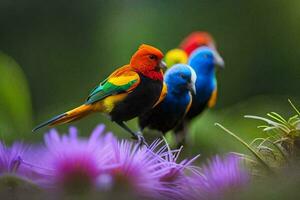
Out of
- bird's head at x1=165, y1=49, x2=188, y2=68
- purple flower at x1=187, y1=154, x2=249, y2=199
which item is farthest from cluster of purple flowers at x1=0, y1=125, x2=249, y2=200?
bird's head at x1=165, y1=49, x2=188, y2=68

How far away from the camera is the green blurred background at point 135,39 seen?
6.59 feet

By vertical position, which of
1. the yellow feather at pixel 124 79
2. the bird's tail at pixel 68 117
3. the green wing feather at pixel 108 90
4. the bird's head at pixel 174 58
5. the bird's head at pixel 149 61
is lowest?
the bird's head at pixel 174 58

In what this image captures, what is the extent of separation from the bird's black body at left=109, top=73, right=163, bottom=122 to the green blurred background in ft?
4.37

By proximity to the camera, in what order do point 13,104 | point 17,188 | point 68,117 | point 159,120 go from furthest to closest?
point 13,104 → point 159,120 → point 68,117 → point 17,188

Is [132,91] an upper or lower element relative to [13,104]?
upper

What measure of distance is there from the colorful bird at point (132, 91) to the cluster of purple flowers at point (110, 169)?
108 millimetres

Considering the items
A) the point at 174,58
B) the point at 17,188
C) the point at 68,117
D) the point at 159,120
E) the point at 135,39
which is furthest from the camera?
the point at 135,39

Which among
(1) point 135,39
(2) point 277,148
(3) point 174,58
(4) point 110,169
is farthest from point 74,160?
(1) point 135,39

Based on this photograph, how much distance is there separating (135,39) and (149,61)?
1463mm

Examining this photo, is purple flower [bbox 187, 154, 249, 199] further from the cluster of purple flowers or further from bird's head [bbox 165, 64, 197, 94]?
bird's head [bbox 165, 64, 197, 94]

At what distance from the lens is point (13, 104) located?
1.15 m

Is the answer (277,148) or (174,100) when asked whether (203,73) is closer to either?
(174,100)

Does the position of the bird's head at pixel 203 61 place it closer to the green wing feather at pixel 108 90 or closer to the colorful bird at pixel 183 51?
the colorful bird at pixel 183 51

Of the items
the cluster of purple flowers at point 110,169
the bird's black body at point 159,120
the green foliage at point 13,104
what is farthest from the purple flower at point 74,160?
the green foliage at point 13,104
